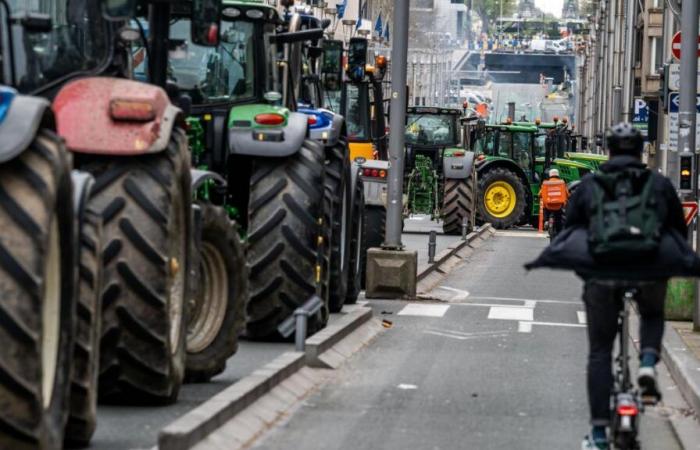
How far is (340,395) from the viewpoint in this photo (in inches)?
538

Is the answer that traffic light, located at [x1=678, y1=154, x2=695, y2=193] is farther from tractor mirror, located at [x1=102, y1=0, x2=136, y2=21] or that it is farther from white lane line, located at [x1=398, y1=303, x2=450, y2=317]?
tractor mirror, located at [x1=102, y1=0, x2=136, y2=21]

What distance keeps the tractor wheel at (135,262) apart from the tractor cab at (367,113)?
49.0 ft

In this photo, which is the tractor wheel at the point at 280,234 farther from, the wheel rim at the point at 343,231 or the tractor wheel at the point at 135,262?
the tractor wheel at the point at 135,262

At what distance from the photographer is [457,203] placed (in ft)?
142

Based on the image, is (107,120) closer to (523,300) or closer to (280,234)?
(280,234)

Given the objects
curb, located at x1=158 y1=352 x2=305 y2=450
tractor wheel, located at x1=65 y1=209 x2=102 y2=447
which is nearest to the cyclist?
curb, located at x1=158 y1=352 x2=305 y2=450

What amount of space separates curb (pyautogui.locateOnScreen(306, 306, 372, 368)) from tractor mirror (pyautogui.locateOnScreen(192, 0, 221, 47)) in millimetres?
3130

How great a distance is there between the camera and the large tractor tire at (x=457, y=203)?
4344 cm

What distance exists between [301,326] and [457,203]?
29.3 meters

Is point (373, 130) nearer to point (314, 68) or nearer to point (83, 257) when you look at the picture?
point (314, 68)

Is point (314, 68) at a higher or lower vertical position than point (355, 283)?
higher

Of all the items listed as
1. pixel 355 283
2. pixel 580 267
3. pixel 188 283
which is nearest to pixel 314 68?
pixel 355 283

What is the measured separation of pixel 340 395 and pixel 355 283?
744 centimetres

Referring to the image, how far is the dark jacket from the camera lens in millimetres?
9906
